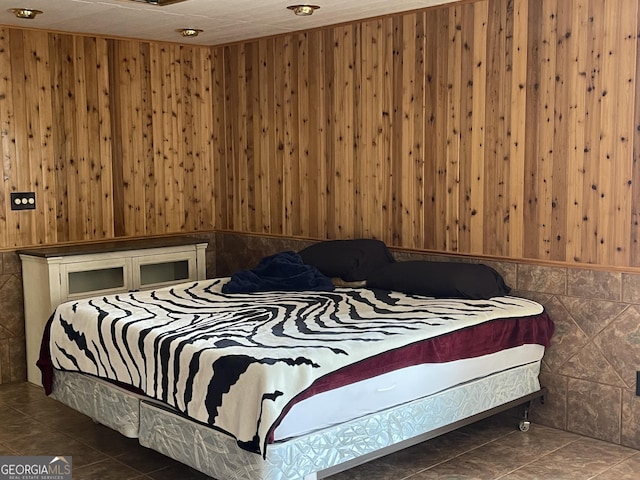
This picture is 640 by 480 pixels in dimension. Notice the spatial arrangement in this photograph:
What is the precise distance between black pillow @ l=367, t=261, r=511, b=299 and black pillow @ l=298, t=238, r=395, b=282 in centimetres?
21

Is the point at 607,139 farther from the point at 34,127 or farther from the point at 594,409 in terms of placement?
the point at 34,127

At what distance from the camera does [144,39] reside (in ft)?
18.2

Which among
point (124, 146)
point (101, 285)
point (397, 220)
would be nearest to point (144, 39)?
point (124, 146)

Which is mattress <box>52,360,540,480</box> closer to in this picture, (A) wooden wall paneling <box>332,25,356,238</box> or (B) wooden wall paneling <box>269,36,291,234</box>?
(A) wooden wall paneling <box>332,25,356,238</box>

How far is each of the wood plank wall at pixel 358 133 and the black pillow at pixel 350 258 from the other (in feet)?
0.65

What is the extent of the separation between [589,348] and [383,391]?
4.38 feet

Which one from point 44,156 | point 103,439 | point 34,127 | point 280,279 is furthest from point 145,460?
point 34,127

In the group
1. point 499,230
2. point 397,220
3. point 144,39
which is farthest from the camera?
point 144,39

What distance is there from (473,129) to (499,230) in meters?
0.59

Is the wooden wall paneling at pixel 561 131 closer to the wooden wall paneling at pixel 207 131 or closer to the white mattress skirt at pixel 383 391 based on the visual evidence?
the white mattress skirt at pixel 383 391

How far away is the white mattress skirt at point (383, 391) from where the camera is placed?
9.85 feet

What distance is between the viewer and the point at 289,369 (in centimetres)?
296

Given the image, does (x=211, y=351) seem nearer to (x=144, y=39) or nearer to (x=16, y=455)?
(x=16, y=455)

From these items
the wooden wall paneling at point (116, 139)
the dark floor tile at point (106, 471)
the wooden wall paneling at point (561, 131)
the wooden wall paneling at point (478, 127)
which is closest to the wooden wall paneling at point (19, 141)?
the wooden wall paneling at point (116, 139)
